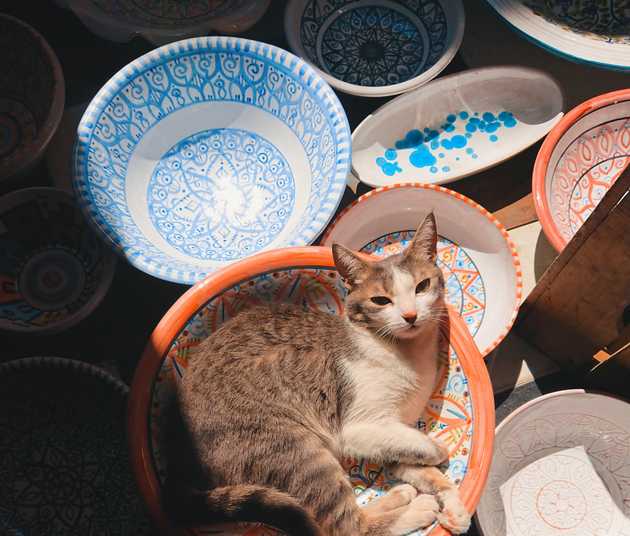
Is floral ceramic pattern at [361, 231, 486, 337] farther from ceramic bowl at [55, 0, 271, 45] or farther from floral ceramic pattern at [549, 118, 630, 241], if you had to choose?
ceramic bowl at [55, 0, 271, 45]

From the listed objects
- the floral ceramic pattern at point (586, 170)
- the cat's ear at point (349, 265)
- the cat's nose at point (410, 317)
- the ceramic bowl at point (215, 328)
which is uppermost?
the floral ceramic pattern at point (586, 170)

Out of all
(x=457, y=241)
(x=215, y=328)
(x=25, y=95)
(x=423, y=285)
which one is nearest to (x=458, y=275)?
(x=457, y=241)

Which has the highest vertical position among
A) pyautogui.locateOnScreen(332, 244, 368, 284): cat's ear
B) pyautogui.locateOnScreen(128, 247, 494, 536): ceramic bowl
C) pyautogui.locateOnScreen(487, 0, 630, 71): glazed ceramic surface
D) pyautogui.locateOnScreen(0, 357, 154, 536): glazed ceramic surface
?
A: pyautogui.locateOnScreen(487, 0, 630, 71): glazed ceramic surface

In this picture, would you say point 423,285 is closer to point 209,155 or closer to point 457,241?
point 457,241

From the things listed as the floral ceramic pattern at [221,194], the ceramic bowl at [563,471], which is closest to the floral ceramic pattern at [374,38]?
the floral ceramic pattern at [221,194]

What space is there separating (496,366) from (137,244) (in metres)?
0.98

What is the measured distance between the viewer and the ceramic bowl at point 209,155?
1271mm

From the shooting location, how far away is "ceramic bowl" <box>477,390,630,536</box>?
1.26 m

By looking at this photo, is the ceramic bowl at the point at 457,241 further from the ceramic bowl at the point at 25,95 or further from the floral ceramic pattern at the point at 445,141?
the ceramic bowl at the point at 25,95

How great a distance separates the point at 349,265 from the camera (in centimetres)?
106

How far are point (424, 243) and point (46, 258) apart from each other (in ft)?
3.43

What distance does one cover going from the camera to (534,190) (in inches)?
51.6

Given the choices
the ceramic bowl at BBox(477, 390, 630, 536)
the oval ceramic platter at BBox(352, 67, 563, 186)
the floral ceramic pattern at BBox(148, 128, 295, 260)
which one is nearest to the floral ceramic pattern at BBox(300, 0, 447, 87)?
the oval ceramic platter at BBox(352, 67, 563, 186)

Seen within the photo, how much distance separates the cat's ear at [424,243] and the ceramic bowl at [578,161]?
1.28 ft
